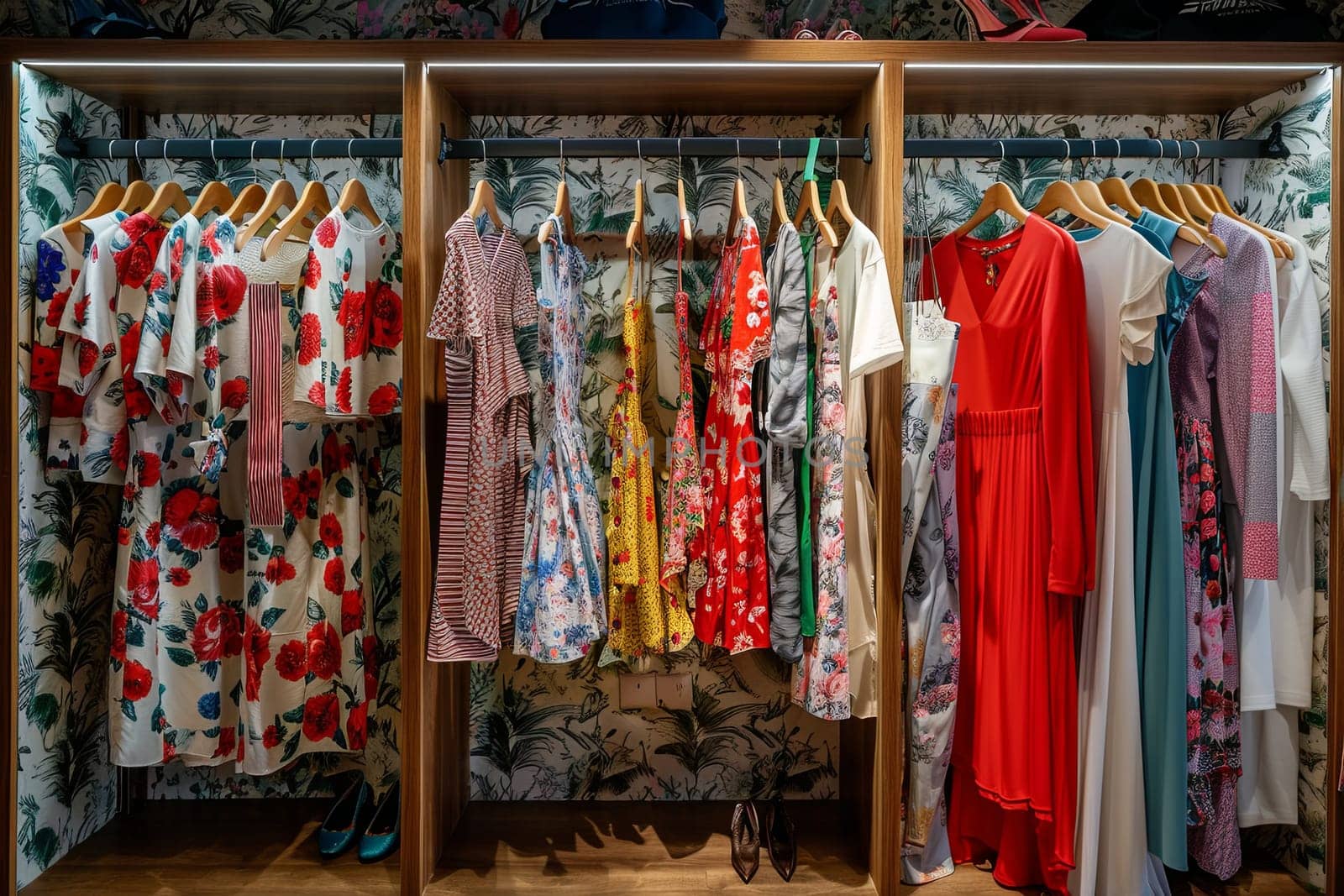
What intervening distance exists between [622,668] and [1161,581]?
4.22 ft

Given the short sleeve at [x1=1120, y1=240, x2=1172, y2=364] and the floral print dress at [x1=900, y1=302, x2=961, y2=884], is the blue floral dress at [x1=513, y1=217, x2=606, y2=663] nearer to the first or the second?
the floral print dress at [x1=900, y1=302, x2=961, y2=884]

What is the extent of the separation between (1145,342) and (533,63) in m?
1.38

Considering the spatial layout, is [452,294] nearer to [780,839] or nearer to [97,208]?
[97,208]

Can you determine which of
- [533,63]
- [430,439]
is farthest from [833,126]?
[430,439]

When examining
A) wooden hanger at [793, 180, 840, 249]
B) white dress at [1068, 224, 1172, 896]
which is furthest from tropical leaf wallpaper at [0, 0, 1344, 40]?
white dress at [1068, 224, 1172, 896]

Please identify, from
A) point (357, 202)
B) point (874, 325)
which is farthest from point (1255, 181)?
point (357, 202)

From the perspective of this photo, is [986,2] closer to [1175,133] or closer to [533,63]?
[1175,133]

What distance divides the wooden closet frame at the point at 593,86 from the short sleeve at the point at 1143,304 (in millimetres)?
447

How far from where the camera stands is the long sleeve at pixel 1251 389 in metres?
1.55

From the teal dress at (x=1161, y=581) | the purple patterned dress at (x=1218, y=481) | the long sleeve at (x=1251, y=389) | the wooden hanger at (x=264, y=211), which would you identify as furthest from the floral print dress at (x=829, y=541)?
the wooden hanger at (x=264, y=211)

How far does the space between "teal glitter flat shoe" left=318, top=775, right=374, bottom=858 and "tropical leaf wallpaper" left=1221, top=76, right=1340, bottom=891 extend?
2.18 metres

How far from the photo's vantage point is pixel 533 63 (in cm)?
160

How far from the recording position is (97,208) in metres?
1.71

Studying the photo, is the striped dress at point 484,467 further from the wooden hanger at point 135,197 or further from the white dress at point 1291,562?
the white dress at point 1291,562
